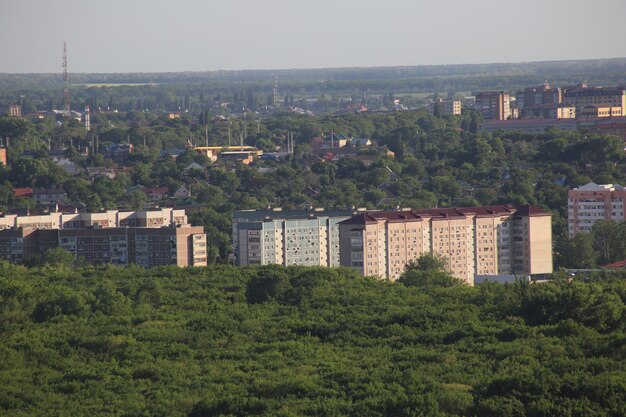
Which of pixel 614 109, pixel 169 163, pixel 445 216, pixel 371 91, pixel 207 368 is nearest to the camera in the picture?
pixel 207 368

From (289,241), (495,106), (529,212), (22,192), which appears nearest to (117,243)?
(289,241)

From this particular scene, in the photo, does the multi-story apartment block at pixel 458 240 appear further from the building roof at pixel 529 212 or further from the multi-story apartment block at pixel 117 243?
the multi-story apartment block at pixel 117 243

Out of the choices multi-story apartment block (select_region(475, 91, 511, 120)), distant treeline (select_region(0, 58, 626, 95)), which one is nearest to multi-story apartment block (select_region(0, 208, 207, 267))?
multi-story apartment block (select_region(475, 91, 511, 120))

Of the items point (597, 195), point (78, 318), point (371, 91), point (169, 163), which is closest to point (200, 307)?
point (78, 318)

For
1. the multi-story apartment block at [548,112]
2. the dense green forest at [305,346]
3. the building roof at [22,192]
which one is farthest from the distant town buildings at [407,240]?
the multi-story apartment block at [548,112]

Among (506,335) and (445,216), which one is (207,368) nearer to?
(506,335)

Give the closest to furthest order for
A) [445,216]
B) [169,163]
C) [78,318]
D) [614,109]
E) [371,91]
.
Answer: [78,318], [445,216], [169,163], [614,109], [371,91]

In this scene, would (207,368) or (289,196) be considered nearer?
(207,368)
